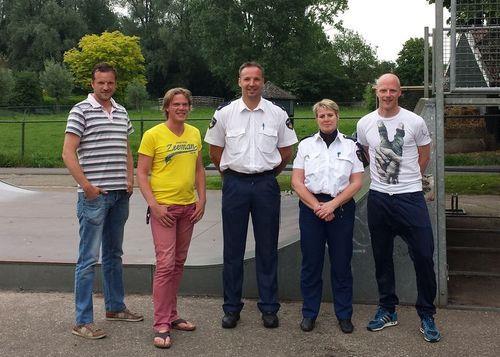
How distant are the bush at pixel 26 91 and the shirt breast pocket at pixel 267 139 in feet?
141

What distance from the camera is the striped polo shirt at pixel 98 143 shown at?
400 centimetres

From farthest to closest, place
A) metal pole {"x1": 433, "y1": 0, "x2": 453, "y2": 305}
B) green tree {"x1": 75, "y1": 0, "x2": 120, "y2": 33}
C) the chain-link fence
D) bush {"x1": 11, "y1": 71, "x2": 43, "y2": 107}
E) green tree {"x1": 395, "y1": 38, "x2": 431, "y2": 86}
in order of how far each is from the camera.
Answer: green tree {"x1": 75, "y1": 0, "x2": 120, "y2": 33} → green tree {"x1": 395, "y1": 38, "x2": 431, "y2": 86} → bush {"x1": 11, "y1": 71, "x2": 43, "y2": 107} → the chain-link fence → metal pole {"x1": 433, "y1": 0, "x2": 453, "y2": 305}

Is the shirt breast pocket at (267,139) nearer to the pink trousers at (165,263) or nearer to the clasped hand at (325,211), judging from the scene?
the clasped hand at (325,211)

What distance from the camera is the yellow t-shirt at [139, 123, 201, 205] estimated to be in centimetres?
402

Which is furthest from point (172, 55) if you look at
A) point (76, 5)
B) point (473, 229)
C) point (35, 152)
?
point (473, 229)

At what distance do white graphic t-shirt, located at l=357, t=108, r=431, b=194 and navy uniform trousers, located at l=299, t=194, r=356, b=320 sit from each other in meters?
0.33

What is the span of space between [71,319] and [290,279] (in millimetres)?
1766

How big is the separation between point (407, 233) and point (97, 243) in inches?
85.1

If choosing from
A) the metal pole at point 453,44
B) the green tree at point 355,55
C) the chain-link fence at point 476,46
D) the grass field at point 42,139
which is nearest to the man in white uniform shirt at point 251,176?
the metal pole at point 453,44

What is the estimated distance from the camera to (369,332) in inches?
165

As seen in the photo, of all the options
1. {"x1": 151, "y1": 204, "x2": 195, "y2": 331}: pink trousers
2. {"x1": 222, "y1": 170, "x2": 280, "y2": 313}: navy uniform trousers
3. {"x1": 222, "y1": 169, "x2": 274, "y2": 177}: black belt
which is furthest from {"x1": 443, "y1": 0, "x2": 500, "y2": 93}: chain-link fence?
{"x1": 151, "y1": 204, "x2": 195, "y2": 331}: pink trousers

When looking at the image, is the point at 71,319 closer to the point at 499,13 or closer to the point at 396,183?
the point at 396,183

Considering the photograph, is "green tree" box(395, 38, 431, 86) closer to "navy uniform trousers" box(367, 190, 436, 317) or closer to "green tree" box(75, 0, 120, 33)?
"green tree" box(75, 0, 120, 33)

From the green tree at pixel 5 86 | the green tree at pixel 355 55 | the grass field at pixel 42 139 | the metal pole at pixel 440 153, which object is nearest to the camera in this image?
the metal pole at pixel 440 153
